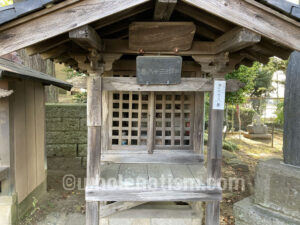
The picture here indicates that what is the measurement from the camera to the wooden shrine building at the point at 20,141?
3658mm

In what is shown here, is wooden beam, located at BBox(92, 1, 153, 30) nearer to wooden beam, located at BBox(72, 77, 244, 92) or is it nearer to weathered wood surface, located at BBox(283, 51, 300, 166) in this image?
wooden beam, located at BBox(72, 77, 244, 92)

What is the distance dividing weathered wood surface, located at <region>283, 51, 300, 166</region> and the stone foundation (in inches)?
8.1

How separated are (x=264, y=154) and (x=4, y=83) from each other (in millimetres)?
9206

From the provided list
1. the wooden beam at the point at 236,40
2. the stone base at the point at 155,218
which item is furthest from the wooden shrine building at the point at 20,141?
the wooden beam at the point at 236,40

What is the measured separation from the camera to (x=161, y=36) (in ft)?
8.58

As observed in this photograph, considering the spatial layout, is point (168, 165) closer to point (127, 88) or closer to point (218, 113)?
point (218, 113)

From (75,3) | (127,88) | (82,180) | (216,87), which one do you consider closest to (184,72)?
(216,87)

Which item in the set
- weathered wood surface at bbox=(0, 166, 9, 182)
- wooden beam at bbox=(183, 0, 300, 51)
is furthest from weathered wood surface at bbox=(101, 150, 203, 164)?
wooden beam at bbox=(183, 0, 300, 51)

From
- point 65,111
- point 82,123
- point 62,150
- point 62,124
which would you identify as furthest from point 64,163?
point 65,111

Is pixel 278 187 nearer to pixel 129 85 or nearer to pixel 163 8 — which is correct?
pixel 129 85

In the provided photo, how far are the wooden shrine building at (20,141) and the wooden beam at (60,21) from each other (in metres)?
1.17

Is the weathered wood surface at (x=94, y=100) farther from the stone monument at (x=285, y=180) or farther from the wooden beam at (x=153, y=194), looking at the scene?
the stone monument at (x=285, y=180)

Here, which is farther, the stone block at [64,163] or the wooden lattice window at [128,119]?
the stone block at [64,163]

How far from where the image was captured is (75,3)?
1991 mm
